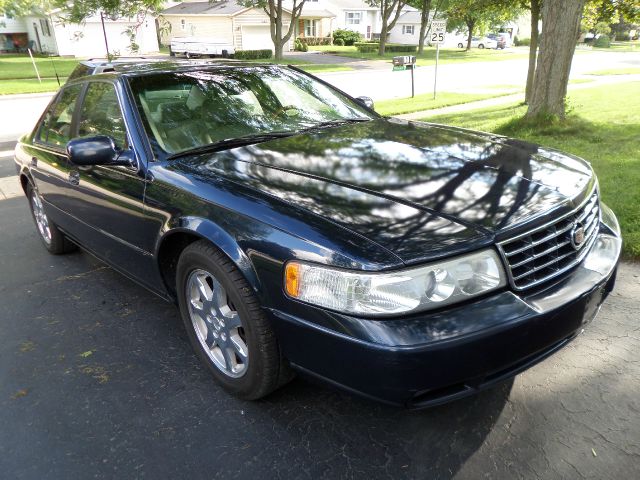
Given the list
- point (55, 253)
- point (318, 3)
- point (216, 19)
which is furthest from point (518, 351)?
point (318, 3)

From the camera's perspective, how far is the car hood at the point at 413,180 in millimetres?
2051

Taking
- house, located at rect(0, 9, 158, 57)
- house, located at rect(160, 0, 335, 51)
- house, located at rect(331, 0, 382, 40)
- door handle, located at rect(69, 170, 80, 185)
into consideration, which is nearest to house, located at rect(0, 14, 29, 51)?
house, located at rect(0, 9, 158, 57)

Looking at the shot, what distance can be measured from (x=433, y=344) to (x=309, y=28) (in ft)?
193

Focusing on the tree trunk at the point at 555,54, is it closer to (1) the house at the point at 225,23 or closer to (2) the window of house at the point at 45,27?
(1) the house at the point at 225,23

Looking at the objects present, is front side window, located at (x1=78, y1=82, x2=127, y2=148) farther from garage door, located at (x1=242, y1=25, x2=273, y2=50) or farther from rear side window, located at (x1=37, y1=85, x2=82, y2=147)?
garage door, located at (x1=242, y1=25, x2=273, y2=50)

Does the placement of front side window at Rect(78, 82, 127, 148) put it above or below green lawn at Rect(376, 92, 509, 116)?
above

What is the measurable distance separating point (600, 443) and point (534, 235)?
0.96 metres

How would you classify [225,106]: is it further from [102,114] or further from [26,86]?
[26,86]

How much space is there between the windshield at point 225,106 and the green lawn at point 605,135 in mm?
2758

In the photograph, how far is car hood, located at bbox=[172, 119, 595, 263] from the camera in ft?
6.73

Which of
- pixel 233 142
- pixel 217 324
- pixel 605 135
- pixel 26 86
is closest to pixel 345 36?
pixel 26 86

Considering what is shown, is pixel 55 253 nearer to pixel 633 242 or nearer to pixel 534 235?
pixel 534 235

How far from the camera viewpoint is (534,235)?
2.18 meters

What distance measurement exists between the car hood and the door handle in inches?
46.5
